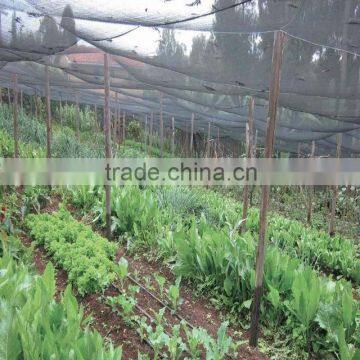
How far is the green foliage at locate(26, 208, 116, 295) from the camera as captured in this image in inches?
134

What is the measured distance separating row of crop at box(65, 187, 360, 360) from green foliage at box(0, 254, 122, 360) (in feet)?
5.07

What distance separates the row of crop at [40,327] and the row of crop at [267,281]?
1.55 metres

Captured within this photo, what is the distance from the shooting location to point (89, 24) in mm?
3473

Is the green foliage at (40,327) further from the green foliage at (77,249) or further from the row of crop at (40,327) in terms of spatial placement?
the green foliage at (77,249)

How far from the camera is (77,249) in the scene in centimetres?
372

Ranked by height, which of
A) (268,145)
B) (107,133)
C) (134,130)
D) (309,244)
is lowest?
(134,130)

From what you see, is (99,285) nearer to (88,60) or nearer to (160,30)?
(160,30)

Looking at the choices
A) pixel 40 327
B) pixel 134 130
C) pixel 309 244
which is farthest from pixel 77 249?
pixel 134 130

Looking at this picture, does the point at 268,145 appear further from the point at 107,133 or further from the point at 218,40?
the point at 107,133

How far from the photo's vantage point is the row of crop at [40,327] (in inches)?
77.2

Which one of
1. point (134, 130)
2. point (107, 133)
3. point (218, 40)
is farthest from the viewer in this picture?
point (134, 130)

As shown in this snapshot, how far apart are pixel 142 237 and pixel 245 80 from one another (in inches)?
85.3

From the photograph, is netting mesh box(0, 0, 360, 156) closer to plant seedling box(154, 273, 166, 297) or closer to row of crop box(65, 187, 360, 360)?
row of crop box(65, 187, 360, 360)

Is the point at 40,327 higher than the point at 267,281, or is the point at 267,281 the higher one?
the point at 40,327
